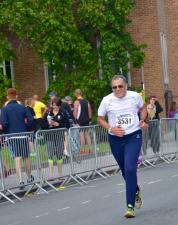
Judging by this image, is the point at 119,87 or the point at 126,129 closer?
the point at 126,129

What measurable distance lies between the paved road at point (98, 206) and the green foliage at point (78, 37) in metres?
10.9

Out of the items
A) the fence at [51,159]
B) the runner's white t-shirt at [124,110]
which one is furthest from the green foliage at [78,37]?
the runner's white t-shirt at [124,110]

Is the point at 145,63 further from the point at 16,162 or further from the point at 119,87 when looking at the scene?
the point at 119,87

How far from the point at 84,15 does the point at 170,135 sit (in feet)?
25.3

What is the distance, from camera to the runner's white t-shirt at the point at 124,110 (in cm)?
1038

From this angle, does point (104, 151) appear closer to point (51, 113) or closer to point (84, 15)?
point (51, 113)

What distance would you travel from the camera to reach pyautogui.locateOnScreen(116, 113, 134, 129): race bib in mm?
10367

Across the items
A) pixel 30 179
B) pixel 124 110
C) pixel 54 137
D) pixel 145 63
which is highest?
pixel 145 63

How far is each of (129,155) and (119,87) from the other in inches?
36.1

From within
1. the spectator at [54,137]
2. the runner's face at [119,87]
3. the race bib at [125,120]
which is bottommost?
the spectator at [54,137]

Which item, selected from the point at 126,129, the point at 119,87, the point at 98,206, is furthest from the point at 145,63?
the point at 126,129

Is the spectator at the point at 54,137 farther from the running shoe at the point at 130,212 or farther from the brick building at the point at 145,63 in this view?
the brick building at the point at 145,63

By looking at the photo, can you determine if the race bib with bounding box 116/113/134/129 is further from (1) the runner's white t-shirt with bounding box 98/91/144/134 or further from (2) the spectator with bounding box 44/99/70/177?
(2) the spectator with bounding box 44/99/70/177

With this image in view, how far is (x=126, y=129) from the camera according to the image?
33.9ft
